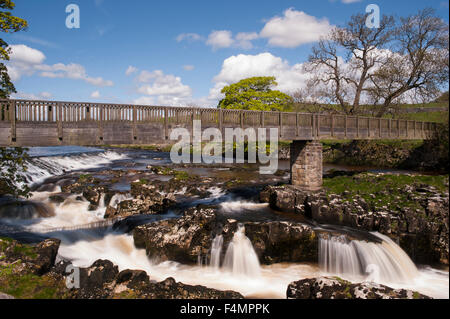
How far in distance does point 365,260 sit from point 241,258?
5.21 m

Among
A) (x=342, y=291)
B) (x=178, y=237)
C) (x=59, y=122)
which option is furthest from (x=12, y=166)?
(x=342, y=291)

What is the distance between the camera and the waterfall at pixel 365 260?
1226 cm

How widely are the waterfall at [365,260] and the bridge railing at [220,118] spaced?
27.8 ft

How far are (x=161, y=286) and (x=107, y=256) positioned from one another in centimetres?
538

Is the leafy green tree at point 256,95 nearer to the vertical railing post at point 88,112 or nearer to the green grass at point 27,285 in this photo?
the vertical railing post at point 88,112

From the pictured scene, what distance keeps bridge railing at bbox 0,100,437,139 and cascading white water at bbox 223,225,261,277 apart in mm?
6494

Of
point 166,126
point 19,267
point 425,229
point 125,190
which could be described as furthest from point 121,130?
point 425,229

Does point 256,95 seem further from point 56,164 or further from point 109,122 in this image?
point 109,122

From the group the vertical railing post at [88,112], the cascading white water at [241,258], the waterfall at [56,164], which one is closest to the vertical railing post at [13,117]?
the vertical railing post at [88,112]

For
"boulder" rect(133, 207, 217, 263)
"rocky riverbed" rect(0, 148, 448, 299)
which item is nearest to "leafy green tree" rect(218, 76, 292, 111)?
"rocky riverbed" rect(0, 148, 448, 299)

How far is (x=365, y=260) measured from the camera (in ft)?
41.2

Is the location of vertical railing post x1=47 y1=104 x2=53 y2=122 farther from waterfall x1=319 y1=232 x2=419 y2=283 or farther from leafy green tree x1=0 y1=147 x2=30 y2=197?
waterfall x1=319 y1=232 x2=419 y2=283

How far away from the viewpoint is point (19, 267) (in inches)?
368

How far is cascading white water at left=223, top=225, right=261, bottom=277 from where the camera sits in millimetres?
12773
